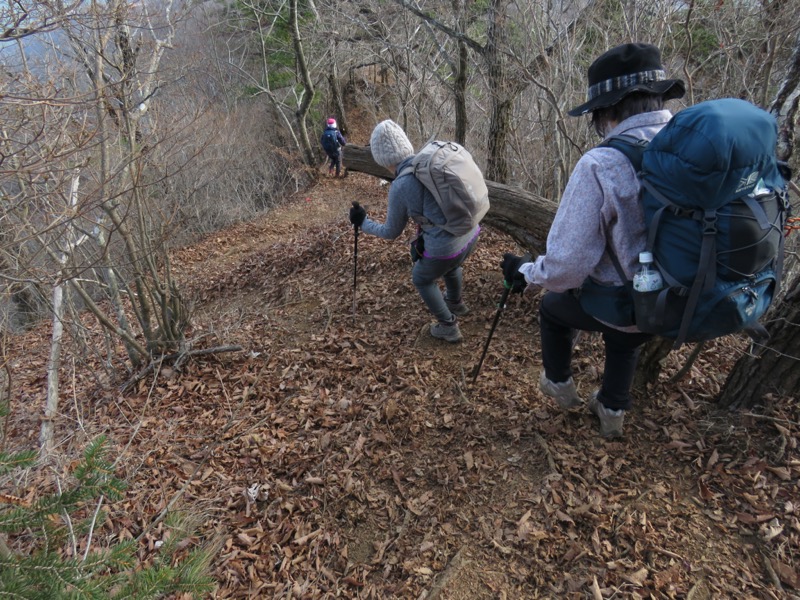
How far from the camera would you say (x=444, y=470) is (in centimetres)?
281

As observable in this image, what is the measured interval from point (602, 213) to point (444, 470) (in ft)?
6.11

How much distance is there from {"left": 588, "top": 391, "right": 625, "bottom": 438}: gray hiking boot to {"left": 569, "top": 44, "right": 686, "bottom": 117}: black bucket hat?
1.73 metres

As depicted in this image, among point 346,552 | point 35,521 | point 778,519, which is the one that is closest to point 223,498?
point 346,552

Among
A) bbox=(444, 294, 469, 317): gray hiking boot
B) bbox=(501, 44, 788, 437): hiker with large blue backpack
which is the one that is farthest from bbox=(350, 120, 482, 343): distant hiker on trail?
bbox=(501, 44, 788, 437): hiker with large blue backpack

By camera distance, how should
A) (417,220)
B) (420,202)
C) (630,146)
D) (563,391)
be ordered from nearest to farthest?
(630,146) < (563,391) < (420,202) < (417,220)

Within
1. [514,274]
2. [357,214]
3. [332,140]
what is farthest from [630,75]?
[332,140]

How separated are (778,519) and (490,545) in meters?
1.42

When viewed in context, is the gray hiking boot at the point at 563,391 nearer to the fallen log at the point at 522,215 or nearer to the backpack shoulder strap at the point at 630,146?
the backpack shoulder strap at the point at 630,146

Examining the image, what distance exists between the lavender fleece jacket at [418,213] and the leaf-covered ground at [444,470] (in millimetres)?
1012

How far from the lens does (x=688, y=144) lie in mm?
1523

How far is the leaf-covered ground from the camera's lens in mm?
2152

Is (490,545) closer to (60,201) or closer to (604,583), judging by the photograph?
(604,583)

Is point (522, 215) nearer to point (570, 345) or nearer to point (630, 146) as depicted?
point (570, 345)

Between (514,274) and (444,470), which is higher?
(514,274)
